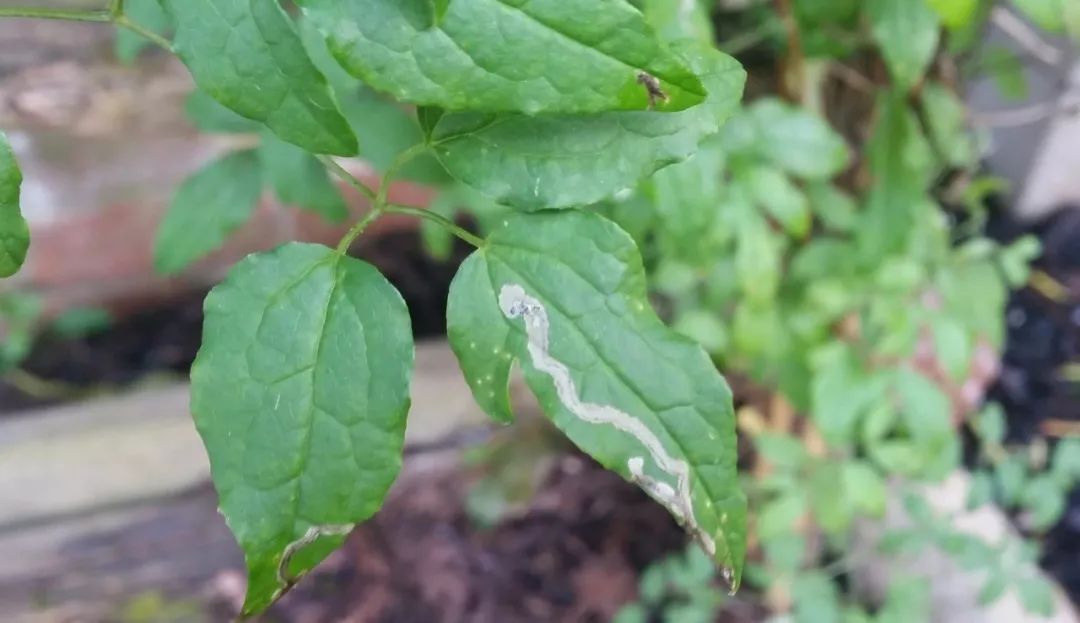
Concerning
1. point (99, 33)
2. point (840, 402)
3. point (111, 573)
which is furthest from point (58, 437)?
point (840, 402)

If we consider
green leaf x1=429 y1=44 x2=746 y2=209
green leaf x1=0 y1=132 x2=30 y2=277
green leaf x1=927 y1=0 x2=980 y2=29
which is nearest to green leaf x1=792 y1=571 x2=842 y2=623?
green leaf x1=927 y1=0 x2=980 y2=29

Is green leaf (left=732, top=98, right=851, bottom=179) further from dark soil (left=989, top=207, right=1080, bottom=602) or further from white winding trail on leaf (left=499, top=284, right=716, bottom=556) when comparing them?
dark soil (left=989, top=207, right=1080, bottom=602)

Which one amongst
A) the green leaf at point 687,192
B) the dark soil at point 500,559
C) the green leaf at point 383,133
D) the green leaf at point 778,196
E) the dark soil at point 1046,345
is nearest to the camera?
the green leaf at point 687,192

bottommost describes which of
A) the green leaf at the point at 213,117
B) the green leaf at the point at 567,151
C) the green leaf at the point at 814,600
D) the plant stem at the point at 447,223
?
the green leaf at the point at 814,600

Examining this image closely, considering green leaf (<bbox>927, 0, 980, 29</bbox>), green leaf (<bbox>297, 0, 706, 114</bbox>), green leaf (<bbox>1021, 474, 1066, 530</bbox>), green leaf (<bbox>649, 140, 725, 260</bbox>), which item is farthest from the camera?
green leaf (<bbox>1021, 474, 1066, 530</bbox>)

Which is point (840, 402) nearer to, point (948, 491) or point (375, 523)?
point (948, 491)

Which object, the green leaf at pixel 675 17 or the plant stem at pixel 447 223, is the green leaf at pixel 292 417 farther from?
the green leaf at pixel 675 17

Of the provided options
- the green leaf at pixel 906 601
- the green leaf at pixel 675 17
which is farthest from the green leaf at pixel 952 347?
the green leaf at pixel 675 17

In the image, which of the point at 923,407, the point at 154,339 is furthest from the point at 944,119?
the point at 154,339
